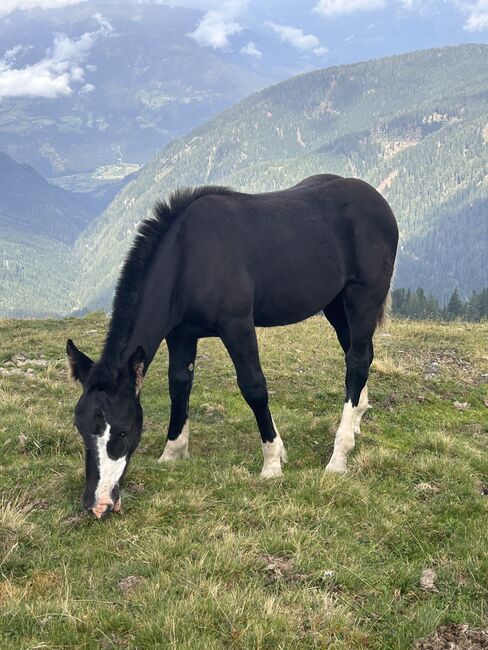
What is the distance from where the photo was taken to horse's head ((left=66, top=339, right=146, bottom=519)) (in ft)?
19.1

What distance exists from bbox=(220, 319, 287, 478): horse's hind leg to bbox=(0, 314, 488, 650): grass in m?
0.46

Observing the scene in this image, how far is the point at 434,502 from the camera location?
6.40 meters

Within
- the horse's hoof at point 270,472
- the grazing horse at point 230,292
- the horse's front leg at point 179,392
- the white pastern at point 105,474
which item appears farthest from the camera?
the horse's front leg at point 179,392

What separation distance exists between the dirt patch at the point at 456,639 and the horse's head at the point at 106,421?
11.4ft

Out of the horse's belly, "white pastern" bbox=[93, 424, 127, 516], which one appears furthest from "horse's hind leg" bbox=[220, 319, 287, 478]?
"white pastern" bbox=[93, 424, 127, 516]

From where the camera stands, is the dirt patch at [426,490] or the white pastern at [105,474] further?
the dirt patch at [426,490]

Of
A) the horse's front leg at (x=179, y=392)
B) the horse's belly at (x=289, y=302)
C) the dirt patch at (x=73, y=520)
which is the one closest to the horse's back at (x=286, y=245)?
the horse's belly at (x=289, y=302)

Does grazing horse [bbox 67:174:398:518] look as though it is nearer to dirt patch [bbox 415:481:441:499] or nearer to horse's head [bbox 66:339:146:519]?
horse's head [bbox 66:339:146:519]

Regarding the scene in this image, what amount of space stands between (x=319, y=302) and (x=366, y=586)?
478cm

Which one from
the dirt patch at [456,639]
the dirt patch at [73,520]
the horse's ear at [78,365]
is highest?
the horse's ear at [78,365]

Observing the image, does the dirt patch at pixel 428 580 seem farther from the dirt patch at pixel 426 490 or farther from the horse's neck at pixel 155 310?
the horse's neck at pixel 155 310

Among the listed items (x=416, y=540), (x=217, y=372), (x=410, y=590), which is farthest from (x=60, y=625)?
(x=217, y=372)

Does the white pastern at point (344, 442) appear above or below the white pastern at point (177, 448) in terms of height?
above

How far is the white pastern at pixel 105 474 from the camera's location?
5730mm
